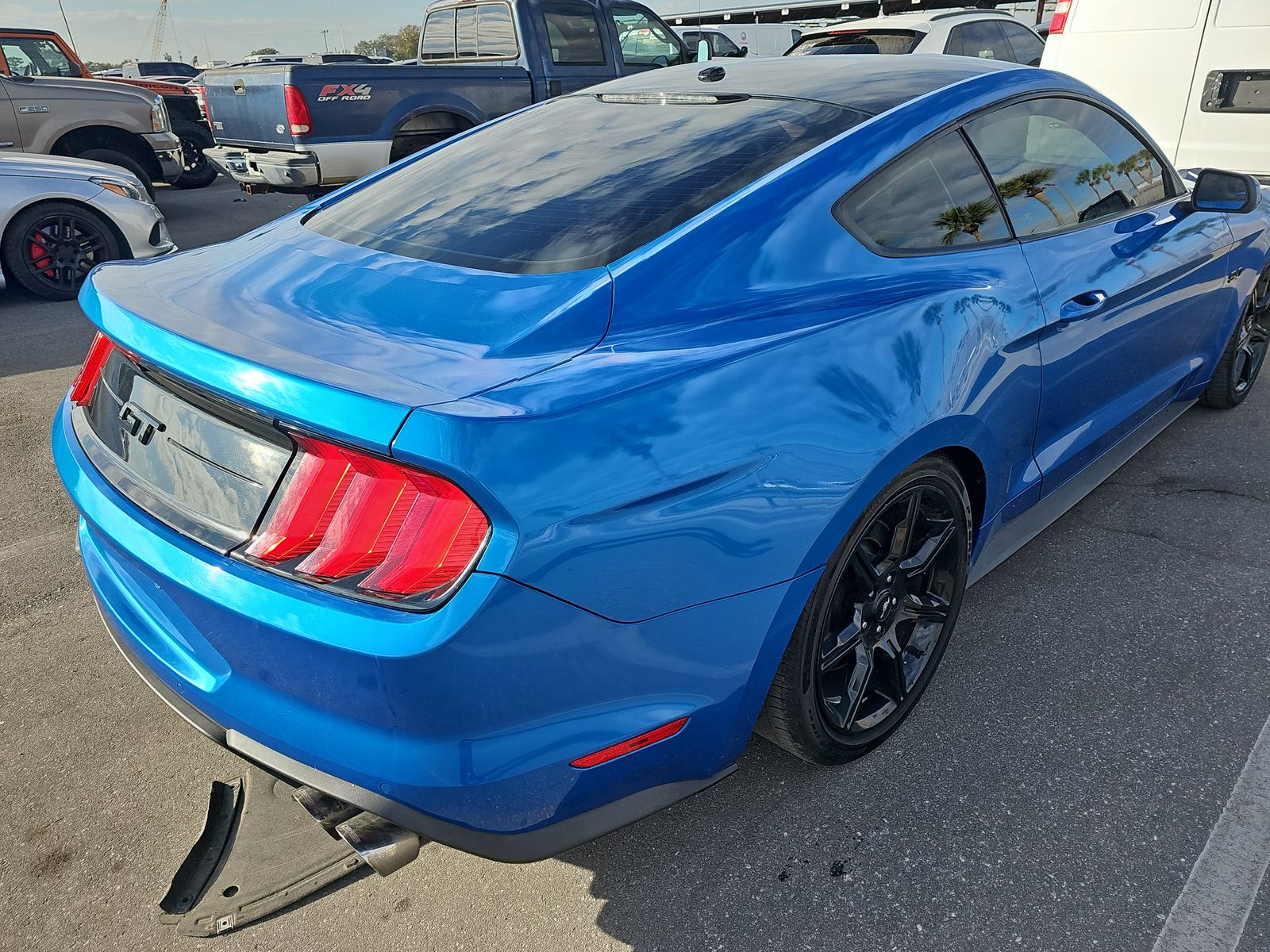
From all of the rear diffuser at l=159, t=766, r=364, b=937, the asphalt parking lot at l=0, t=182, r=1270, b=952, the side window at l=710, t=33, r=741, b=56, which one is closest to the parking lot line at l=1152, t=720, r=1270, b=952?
the asphalt parking lot at l=0, t=182, r=1270, b=952

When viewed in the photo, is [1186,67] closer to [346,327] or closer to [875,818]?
[875,818]

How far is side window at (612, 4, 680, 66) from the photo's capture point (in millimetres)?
9914

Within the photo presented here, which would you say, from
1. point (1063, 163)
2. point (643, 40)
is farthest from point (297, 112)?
point (1063, 163)

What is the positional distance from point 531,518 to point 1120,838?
155 centimetres

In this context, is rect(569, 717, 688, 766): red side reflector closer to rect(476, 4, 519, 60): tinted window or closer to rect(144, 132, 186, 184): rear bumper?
rect(476, 4, 519, 60): tinted window

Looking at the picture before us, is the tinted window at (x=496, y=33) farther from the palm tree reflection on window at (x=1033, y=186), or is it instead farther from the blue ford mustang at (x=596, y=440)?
the palm tree reflection on window at (x=1033, y=186)

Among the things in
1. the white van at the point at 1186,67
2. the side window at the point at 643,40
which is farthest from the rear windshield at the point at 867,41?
the white van at the point at 1186,67

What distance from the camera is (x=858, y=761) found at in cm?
231

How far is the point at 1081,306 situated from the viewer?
258cm

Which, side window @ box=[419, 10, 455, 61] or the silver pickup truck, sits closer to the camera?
the silver pickup truck

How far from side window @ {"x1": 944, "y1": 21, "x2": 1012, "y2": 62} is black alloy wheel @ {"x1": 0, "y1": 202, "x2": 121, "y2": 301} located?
696 centimetres

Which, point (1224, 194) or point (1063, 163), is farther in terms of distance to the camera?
point (1224, 194)

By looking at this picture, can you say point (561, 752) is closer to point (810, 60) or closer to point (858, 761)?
point (858, 761)

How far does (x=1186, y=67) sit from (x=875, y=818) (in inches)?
232
